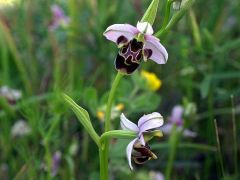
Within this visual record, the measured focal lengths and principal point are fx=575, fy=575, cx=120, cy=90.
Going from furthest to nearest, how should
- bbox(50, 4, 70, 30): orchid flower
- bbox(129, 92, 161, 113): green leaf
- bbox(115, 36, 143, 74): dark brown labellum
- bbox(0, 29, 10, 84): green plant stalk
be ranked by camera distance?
bbox(50, 4, 70, 30): orchid flower → bbox(0, 29, 10, 84): green plant stalk → bbox(129, 92, 161, 113): green leaf → bbox(115, 36, 143, 74): dark brown labellum

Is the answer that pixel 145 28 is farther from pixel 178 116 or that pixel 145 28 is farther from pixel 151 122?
pixel 178 116

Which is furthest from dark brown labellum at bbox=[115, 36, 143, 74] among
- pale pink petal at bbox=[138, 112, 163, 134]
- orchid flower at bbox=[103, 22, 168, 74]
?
pale pink petal at bbox=[138, 112, 163, 134]

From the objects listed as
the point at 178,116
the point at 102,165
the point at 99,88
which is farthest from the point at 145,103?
the point at 102,165

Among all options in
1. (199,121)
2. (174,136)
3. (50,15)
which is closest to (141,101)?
(174,136)

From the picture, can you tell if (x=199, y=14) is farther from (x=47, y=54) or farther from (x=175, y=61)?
(x=47, y=54)

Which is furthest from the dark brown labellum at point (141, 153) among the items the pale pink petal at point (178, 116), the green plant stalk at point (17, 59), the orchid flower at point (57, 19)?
the orchid flower at point (57, 19)

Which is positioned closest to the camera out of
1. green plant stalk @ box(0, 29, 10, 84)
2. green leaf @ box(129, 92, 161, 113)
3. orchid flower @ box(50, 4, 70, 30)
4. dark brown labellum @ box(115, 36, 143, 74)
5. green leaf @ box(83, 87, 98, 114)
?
dark brown labellum @ box(115, 36, 143, 74)

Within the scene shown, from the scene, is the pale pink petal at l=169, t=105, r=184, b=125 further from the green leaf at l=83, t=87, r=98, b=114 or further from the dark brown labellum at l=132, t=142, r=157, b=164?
the dark brown labellum at l=132, t=142, r=157, b=164

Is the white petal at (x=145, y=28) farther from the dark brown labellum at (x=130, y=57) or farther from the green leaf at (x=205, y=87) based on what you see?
the green leaf at (x=205, y=87)
